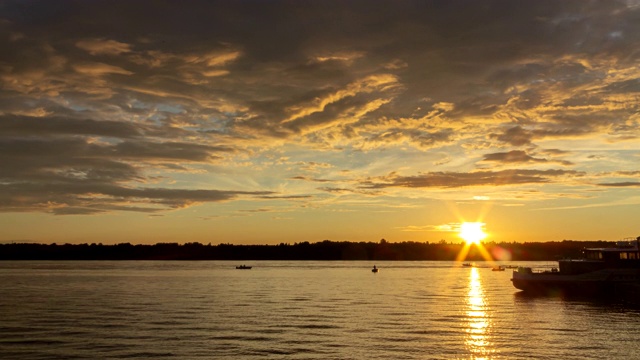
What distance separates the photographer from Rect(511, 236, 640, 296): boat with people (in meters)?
105

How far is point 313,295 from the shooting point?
119500 millimetres

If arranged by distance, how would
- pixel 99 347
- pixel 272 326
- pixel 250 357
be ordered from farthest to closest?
pixel 272 326
pixel 99 347
pixel 250 357

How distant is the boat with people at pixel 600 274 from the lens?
10500 cm

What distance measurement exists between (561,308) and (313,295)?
4620 cm

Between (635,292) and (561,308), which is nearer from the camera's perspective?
(561,308)

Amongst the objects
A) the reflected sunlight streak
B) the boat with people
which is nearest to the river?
the reflected sunlight streak

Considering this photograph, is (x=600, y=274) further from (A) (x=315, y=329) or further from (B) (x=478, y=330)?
(A) (x=315, y=329)

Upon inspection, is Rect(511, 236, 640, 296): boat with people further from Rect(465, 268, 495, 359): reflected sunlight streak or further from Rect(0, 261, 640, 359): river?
Rect(465, 268, 495, 359): reflected sunlight streak

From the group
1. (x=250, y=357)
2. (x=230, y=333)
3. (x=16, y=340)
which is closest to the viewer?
(x=250, y=357)

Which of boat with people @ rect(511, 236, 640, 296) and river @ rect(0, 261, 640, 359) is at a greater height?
boat with people @ rect(511, 236, 640, 296)

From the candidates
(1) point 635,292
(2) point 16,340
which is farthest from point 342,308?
(1) point 635,292

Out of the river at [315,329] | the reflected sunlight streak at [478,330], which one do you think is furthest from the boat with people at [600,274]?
the reflected sunlight streak at [478,330]

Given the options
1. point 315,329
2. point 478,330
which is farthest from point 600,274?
point 315,329

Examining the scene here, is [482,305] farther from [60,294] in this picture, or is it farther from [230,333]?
[60,294]
